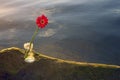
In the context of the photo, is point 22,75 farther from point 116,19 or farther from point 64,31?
point 116,19

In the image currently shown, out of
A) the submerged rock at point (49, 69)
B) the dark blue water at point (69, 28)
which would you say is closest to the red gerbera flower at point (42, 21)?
the submerged rock at point (49, 69)

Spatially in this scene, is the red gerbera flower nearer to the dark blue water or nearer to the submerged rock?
the submerged rock

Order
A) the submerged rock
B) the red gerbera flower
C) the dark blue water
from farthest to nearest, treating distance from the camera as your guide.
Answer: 1. the dark blue water
2. the submerged rock
3. the red gerbera flower

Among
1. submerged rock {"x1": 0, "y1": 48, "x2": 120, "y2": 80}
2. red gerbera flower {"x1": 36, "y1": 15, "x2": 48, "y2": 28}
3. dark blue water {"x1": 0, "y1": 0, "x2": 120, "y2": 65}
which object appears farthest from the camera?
dark blue water {"x1": 0, "y1": 0, "x2": 120, "y2": 65}

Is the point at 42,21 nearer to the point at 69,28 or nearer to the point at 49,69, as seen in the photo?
the point at 49,69

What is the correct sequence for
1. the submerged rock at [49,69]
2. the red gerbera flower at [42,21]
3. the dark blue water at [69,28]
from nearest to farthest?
the red gerbera flower at [42,21] → the submerged rock at [49,69] → the dark blue water at [69,28]

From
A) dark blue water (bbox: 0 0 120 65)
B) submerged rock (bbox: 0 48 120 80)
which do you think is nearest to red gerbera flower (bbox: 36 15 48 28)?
submerged rock (bbox: 0 48 120 80)

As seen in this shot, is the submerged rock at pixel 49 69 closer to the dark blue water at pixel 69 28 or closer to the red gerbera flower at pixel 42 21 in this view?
the red gerbera flower at pixel 42 21

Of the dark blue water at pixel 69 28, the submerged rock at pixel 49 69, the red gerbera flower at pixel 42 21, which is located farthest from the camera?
the dark blue water at pixel 69 28

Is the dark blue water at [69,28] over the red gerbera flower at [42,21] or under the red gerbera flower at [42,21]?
under

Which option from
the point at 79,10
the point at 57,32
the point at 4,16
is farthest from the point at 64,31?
the point at 4,16
